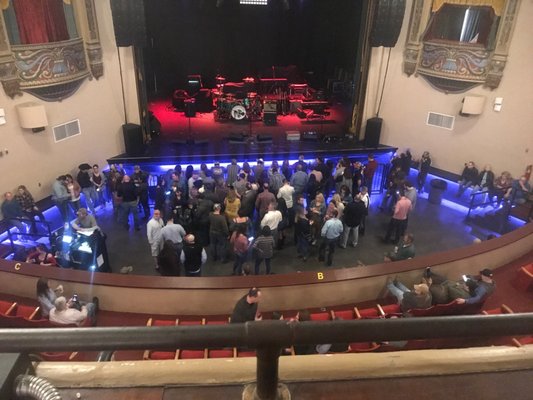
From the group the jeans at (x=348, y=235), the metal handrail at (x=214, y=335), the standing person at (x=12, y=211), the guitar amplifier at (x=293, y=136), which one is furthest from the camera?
the guitar amplifier at (x=293, y=136)

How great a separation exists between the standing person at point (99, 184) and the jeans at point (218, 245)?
3188 mm

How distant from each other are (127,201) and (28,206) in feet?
5.84

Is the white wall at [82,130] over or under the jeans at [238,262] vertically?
over

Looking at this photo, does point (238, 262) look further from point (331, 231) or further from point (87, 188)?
point (87, 188)

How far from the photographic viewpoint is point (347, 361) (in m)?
1.24

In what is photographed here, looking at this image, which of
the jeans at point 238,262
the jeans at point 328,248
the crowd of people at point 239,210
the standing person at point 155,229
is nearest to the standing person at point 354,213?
the crowd of people at point 239,210

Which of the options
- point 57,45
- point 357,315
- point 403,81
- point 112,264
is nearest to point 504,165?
point 403,81

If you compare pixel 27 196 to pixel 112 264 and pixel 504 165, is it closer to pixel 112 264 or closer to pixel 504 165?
pixel 112 264

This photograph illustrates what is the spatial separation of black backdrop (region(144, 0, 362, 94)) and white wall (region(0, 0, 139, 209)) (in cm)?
426

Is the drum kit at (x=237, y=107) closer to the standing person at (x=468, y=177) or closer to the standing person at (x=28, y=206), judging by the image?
the standing person at (x=468, y=177)

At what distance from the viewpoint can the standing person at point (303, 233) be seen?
7230mm

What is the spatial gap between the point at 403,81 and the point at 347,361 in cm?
1154

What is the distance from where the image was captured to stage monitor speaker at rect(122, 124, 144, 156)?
10.6 meters

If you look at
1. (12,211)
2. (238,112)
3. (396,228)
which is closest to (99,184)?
(12,211)
